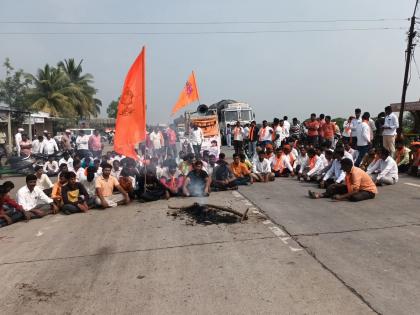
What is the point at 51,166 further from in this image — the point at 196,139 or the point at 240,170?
the point at 240,170

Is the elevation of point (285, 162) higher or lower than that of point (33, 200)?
→ higher

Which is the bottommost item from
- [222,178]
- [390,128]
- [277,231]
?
[277,231]

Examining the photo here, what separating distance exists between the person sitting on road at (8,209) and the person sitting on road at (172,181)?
301 centimetres

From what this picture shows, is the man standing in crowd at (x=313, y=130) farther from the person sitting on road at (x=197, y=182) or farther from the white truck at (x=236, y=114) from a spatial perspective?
the white truck at (x=236, y=114)

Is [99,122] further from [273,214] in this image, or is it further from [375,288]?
[375,288]

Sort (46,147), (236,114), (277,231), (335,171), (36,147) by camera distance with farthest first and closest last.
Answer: (236,114), (36,147), (46,147), (335,171), (277,231)

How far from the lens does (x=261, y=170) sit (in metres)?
11.9

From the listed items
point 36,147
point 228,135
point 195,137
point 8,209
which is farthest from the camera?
point 228,135

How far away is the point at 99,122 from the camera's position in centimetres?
5481

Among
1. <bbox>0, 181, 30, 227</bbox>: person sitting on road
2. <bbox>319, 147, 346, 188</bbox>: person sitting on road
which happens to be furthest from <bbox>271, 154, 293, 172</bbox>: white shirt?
<bbox>0, 181, 30, 227</bbox>: person sitting on road

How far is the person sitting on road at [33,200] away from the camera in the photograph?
7.90m

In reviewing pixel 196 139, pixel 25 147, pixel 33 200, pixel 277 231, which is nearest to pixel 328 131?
pixel 196 139

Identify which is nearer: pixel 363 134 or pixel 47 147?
pixel 363 134

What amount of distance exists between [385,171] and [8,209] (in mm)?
8349
